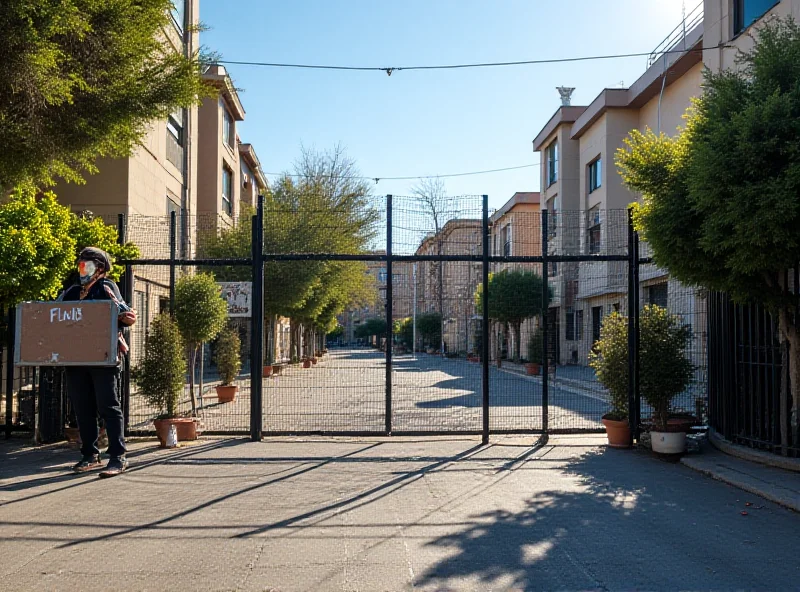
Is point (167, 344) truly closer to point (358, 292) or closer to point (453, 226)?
point (453, 226)

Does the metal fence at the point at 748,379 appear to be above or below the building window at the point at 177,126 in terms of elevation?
below

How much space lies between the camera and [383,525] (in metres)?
5.45

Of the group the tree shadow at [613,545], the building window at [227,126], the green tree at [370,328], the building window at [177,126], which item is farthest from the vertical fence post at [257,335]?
the green tree at [370,328]

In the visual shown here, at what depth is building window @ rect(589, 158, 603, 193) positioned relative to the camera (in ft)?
105

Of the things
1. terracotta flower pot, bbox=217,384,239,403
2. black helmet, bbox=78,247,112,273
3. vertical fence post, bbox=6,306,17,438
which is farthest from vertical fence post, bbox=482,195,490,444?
terracotta flower pot, bbox=217,384,239,403

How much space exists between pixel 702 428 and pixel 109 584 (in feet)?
24.6

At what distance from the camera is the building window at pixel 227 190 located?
32.1 m

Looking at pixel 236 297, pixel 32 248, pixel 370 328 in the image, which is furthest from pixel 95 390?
pixel 370 328

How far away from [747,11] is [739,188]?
9481mm

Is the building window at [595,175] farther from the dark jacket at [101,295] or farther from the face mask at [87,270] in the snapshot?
the face mask at [87,270]

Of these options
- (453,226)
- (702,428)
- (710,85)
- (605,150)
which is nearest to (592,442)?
(702,428)

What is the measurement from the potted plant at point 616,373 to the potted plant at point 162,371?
5326mm

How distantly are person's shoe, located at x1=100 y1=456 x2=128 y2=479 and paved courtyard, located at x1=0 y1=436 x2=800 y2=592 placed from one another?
0.13 metres

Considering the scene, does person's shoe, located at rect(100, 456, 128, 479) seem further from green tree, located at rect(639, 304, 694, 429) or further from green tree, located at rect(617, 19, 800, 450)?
green tree, located at rect(617, 19, 800, 450)
